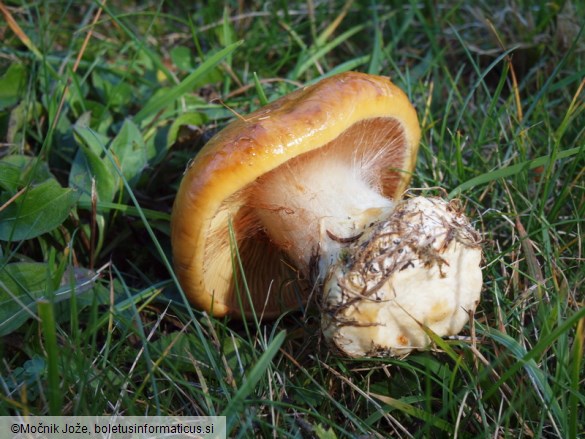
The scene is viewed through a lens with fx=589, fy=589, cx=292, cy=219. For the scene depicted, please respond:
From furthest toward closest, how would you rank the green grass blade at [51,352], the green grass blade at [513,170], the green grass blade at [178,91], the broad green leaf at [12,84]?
the broad green leaf at [12,84] < the green grass blade at [178,91] < the green grass blade at [513,170] < the green grass blade at [51,352]

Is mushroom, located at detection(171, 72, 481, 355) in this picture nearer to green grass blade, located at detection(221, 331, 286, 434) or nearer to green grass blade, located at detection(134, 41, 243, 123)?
green grass blade, located at detection(221, 331, 286, 434)

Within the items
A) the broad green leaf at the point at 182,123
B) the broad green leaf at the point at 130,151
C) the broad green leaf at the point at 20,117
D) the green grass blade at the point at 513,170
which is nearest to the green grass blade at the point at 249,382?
the green grass blade at the point at 513,170

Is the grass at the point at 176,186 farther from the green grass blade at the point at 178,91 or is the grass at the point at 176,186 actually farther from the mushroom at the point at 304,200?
the mushroom at the point at 304,200

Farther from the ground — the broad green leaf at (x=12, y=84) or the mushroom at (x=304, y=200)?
the broad green leaf at (x=12, y=84)

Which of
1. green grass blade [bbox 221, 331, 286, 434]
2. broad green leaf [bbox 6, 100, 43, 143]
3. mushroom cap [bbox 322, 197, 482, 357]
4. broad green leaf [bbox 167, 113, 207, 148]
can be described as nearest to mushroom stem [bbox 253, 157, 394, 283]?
mushroom cap [bbox 322, 197, 482, 357]

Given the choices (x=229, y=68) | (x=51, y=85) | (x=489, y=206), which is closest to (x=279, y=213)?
(x=489, y=206)

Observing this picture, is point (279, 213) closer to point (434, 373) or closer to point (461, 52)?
point (434, 373)
